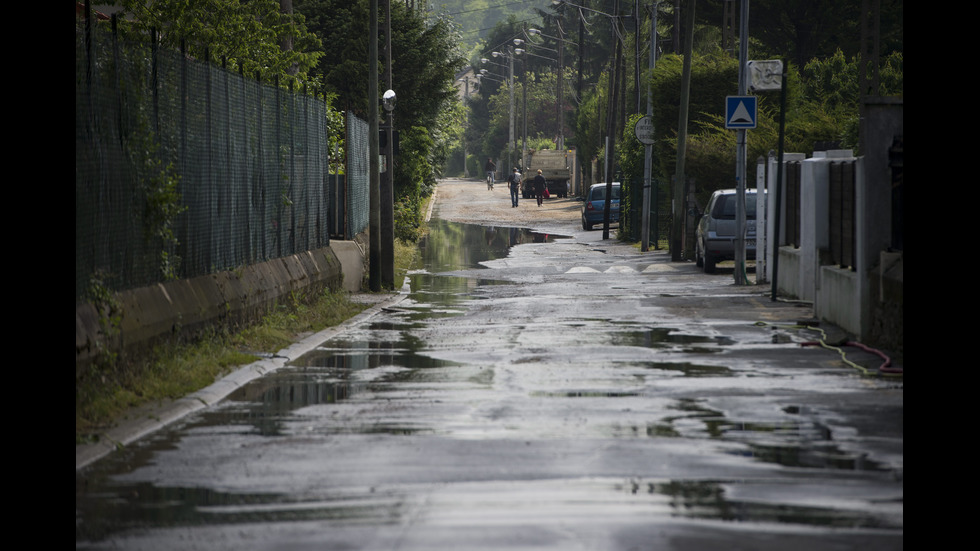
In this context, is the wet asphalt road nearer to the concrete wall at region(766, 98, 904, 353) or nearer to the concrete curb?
the concrete curb

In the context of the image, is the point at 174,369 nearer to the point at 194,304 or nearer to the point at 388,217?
the point at 194,304

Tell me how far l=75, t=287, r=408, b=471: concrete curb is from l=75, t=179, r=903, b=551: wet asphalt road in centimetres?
14

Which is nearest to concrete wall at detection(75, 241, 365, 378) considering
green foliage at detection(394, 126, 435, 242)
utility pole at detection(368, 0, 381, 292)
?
utility pole at detection(368, 0, 381, 292)

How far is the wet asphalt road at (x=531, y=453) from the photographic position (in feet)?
20.6

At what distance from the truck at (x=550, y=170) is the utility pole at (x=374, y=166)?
5673cm

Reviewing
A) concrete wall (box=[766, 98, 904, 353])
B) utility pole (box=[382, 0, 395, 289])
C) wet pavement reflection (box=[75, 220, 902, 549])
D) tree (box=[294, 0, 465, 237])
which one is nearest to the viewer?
wet pavement reflection (box=[75, 220, 902, 549])

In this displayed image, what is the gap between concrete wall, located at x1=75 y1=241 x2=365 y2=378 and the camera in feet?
32.4

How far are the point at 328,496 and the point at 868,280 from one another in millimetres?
8058

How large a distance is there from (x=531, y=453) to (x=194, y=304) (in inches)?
219

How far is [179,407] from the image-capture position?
9945 millimetres
